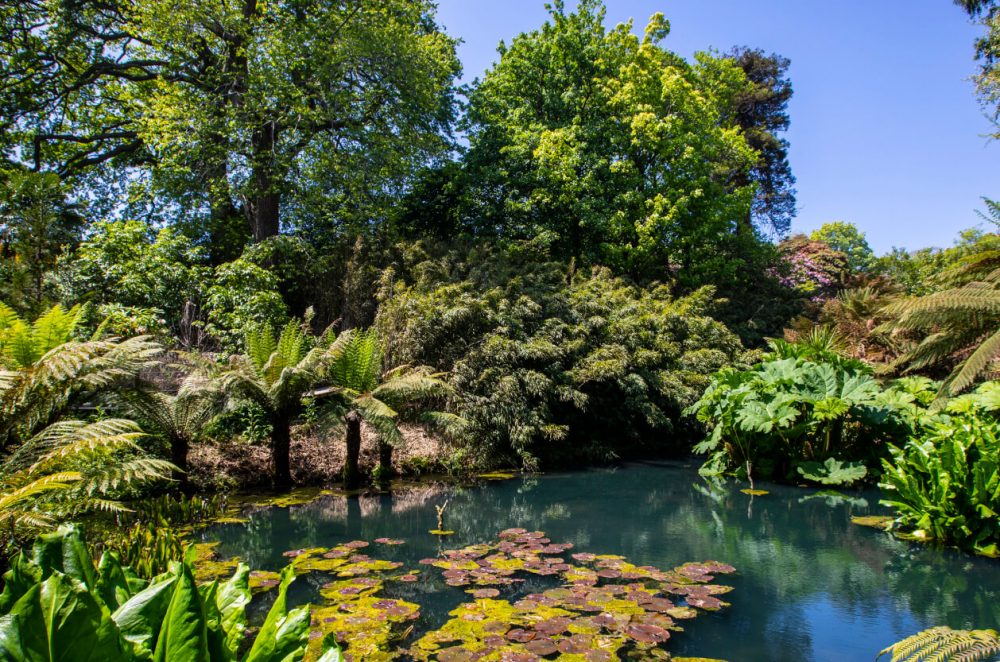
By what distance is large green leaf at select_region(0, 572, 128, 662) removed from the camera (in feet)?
3.59

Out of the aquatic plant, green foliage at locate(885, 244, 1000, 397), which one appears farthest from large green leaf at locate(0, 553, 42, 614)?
green foliage at locate(885, 244, 1000, 397)

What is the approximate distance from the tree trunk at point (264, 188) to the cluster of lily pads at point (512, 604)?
836cm

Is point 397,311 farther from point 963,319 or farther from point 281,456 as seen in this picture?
point 963,319

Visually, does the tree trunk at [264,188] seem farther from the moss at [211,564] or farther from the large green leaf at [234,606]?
the large green leaf at [234,606]

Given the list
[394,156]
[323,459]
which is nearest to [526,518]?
[323,459]

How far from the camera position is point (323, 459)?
7.80 metres

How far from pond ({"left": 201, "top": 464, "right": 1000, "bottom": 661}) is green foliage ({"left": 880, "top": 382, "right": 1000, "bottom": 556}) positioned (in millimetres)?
173

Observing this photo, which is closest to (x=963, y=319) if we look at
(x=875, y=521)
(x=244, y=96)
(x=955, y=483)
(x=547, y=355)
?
(x=875, y=521)

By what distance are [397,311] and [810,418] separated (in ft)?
18.8

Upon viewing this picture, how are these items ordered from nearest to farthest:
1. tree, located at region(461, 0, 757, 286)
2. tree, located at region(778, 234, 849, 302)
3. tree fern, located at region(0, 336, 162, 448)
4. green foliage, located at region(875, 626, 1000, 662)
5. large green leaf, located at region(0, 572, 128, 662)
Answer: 1. large green leaf, located at region(0, 572, 128, 662)
2. green foliage, located at region(875, 626, 1000, 662)
3. tree fern, located at region(0, 336, 162, 448)
4. tree, located at region(461, 0, 757, 286)
5. tree, located at region(778, 234, 849, 302)

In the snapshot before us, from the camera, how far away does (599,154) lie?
14023 mm

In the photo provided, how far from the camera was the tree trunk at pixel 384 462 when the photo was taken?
753 cm

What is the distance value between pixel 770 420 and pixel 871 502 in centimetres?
125

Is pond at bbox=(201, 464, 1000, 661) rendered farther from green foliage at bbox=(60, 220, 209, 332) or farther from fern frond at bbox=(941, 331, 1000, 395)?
green foliage at bbox=(60, 220, 209, 332)
